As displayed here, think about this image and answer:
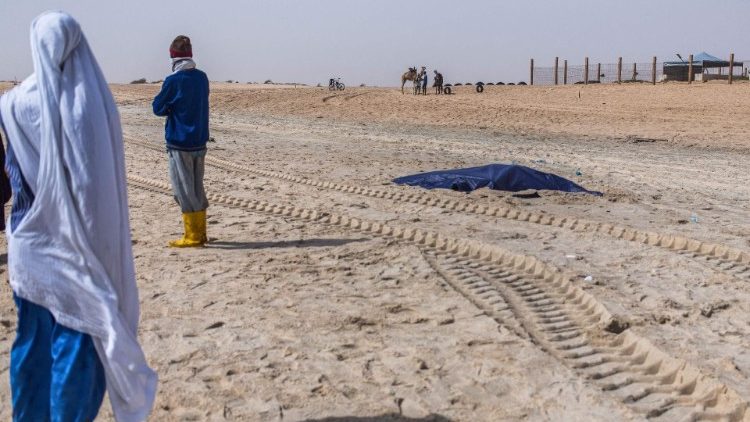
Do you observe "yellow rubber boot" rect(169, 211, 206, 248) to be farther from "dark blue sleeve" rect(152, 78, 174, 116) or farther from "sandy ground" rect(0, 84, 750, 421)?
"dark blue sleeve" rect(152, 78, 174, 116)

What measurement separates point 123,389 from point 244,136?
13.5 m

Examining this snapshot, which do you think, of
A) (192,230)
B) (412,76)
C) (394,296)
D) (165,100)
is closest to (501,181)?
(192,230)

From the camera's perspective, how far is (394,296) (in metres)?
5.40

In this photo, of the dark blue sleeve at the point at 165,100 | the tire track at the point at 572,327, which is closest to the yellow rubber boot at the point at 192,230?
the dark blue sleeve at the point at 165,100

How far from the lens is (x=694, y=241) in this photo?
22.7 feet

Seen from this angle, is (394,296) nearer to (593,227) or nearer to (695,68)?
(593,227)

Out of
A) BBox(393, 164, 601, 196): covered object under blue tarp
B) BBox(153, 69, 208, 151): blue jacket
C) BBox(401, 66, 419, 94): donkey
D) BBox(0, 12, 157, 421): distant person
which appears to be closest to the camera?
BBox(0, 12, 157, 421): distant person

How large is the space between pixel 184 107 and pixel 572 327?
3.31 metres

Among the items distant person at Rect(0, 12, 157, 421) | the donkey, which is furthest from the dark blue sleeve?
→ the donkey

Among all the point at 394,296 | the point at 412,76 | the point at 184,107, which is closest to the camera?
the point at 394,296

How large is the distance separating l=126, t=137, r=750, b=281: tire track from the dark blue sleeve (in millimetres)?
3112

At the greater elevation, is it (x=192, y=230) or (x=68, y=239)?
(x=68, y=239)

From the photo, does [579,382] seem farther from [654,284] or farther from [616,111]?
[616,111]

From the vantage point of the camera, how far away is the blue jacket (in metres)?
6.41
